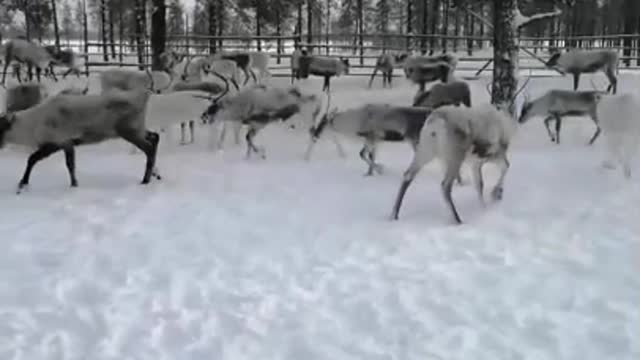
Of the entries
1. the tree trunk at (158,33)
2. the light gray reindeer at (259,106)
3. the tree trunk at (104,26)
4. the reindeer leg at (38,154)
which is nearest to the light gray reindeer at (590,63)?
Result: the light gray reindeer at (259,106)

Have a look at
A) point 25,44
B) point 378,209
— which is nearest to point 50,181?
point 378,209

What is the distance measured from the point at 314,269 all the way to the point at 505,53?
800 centimetres

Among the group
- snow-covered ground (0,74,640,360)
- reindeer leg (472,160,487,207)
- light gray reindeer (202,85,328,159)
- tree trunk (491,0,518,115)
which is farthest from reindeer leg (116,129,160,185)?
tree trunk (491,0,518,115)

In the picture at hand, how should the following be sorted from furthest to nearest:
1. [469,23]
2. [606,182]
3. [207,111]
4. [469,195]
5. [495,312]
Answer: [469,23]
[207,111]
[606,182]
[469,195]
[495,312]

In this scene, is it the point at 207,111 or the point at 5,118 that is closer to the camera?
the point at 5,118

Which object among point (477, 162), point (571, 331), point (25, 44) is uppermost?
point (25, 44)

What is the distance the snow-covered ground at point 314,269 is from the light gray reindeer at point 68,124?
1.39 feet

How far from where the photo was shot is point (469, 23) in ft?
152

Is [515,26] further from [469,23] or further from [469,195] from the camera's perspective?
[469,23]

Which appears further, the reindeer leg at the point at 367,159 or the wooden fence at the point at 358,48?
the wooden fence at the point at 358,48

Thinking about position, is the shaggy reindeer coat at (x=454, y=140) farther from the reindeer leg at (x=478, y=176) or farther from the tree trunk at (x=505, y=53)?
the tree trunk at (x=505, y=53)

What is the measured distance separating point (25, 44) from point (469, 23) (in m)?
32.2

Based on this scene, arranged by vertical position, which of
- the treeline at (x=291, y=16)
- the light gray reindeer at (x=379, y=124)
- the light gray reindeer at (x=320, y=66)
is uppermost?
the treeline at (x=291, y=16)

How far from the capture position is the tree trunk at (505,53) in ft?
38.7
